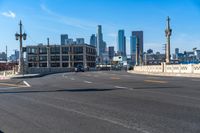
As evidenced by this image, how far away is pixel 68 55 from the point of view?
18712 centimetres

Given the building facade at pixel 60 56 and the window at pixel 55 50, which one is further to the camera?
the window at pixel 55 50

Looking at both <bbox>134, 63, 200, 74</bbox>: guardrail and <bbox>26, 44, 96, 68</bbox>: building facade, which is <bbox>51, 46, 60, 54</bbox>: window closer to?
<bbox>26, 44, 96, 68</bbox>: building facade

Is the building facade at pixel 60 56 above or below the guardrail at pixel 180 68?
above

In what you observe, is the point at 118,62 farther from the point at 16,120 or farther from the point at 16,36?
the point at 16,120

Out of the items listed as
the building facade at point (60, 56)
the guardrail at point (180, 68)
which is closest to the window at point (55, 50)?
the building facade at point (60, 56)

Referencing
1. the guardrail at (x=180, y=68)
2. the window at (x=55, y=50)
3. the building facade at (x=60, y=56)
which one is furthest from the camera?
the window at (x=55, y=50)

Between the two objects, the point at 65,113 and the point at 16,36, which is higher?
the point at 16,36

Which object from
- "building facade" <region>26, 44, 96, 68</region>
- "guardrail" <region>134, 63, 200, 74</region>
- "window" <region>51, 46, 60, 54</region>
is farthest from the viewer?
"window" <region>51, 46, 60, 54</region>

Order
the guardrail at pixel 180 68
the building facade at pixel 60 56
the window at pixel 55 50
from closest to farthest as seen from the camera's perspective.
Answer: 1. the guardrail at pixel 180 68
2. the building facade at pixel 60 56
3. the window at pixel 55 50

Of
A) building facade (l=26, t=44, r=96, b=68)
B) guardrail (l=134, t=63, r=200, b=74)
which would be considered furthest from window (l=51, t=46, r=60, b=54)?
guardrail (l=134, t=63, r=200, b=74)

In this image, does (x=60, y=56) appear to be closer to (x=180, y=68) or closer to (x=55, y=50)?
(x=55, y=50)

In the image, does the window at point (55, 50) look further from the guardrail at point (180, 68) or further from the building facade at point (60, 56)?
the guardrail at point (180, 68)

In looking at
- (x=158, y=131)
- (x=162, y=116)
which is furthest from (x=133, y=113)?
(x=158, y=131)

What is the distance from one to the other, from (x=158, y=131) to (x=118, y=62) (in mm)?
190415
